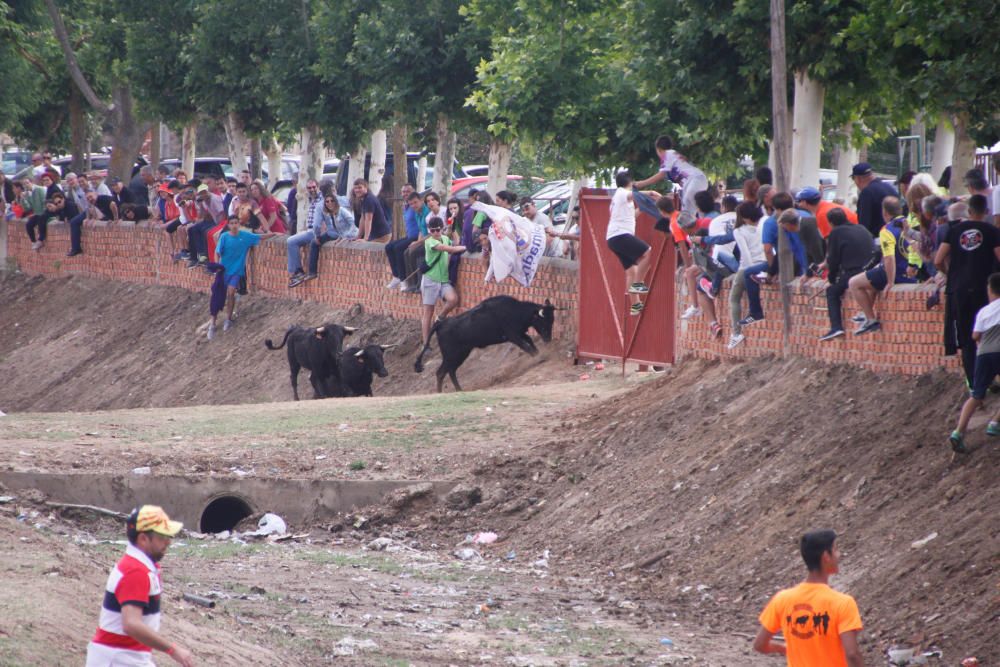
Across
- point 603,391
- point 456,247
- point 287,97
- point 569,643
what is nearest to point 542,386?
point 603,391

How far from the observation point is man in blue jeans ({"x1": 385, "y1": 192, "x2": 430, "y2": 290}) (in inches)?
920

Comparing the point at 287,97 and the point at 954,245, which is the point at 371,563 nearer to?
the point at 954,245

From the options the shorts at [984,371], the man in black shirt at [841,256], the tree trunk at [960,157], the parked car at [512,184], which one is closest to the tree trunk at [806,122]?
the tree trunk at [960,157]

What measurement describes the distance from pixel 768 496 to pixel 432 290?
10.8 metres

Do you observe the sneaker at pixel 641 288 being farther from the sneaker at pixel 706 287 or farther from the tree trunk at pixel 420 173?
the tree trunk at pixel 420 173

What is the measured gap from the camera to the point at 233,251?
28.4m

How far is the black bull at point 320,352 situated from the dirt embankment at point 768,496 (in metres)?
6.07

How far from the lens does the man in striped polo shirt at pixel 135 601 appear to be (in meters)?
7.70

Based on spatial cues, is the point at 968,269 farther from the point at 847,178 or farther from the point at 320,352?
the point at 847,178

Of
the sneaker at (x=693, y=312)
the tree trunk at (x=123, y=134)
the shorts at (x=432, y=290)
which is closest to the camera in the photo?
the sneaker at (x=693, y=312)

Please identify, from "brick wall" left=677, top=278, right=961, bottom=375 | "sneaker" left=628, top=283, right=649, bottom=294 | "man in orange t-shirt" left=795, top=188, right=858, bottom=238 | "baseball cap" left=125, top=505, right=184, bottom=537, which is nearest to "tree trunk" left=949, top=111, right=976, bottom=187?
"man in orange t-shirt" left=795, top=188, right=858, bottom=238

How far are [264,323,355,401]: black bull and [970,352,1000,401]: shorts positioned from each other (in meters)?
12.5

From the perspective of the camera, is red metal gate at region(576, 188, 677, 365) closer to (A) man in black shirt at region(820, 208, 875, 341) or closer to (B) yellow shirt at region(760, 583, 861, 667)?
(A) man in black shirt at region(820, 208, 875, 341)

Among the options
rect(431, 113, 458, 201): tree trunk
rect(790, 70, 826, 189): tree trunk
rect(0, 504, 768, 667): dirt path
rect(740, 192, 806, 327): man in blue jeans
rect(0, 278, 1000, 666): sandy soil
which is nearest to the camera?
rect(0, 504, 768, 667): dirt path
